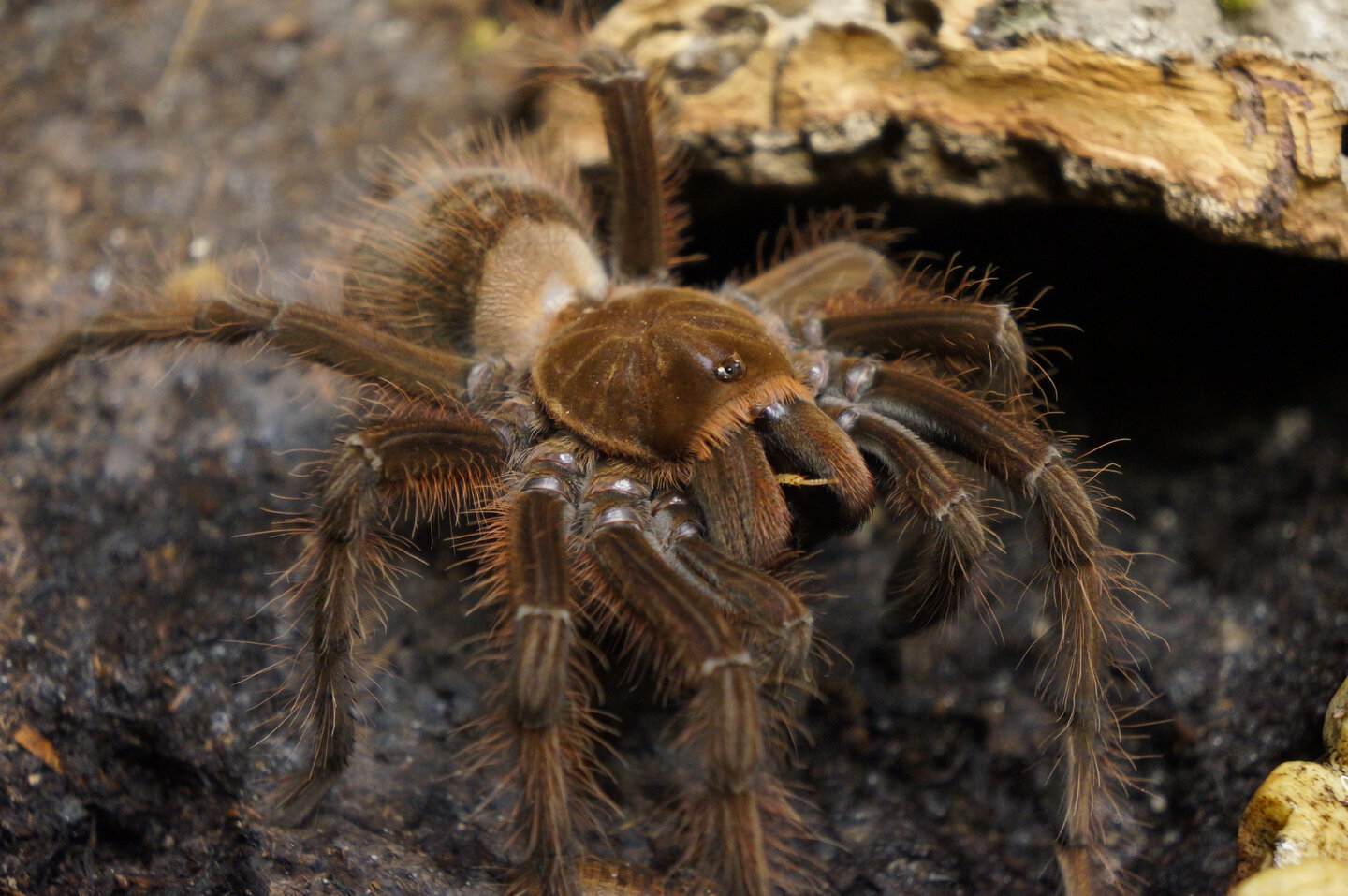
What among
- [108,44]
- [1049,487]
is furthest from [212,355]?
[1049,487]

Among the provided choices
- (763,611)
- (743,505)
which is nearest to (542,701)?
(763,611)

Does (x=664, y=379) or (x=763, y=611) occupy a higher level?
(x=664, y=379)

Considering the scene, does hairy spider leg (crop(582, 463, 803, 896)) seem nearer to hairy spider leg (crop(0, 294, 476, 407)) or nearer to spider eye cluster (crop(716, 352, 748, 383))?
spider eye cluster (crop(716, 352, 748, 383))

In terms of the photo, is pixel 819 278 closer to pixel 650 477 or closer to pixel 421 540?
pixel 650 477

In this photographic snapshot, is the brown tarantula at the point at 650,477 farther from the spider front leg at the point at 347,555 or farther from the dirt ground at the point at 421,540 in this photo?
the dirt ground at the point at 421,540

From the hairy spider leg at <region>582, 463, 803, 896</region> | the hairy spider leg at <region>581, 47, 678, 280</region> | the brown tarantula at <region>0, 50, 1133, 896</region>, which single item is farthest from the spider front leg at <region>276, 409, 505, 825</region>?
the hairy spider leg at <region>581, 47, 678, 280</region>

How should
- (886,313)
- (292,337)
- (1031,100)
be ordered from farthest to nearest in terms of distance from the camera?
(1031,100)
(886,313)
(292,337)
